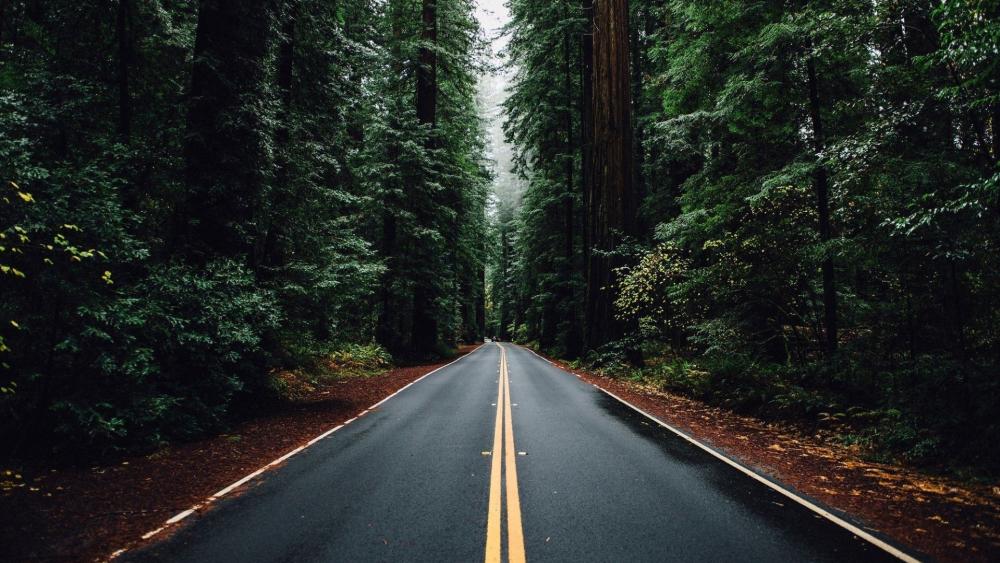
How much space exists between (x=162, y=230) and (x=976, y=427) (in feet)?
43.0

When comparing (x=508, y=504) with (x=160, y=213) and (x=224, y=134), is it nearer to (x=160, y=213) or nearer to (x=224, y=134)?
(x=224, y=134)

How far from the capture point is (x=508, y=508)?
13.7ft

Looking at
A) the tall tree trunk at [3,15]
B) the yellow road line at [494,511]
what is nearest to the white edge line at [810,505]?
the yellow road line at [494,511]

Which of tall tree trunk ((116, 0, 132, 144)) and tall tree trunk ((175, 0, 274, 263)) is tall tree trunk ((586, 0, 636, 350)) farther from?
tall tree trunk ((116, 0, 132, 144))

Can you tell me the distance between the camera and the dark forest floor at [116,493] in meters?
3.62

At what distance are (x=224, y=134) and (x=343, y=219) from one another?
3.25 m

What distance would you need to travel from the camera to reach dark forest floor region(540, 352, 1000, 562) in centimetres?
381

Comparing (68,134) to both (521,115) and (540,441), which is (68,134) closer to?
(540,441)

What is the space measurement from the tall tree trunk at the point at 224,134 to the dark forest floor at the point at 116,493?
11.0 ft

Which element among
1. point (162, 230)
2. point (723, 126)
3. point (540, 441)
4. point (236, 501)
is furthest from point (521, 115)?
point (236, 501)

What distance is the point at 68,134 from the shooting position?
7027mm

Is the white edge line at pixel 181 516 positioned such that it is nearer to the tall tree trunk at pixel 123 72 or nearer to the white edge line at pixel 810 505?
the white edge line at pixel 810 505

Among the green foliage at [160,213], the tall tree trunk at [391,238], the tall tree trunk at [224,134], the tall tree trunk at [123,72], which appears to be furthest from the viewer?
the tall tree trunk at [391,238]

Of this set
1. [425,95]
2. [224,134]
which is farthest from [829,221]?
[425,95]
